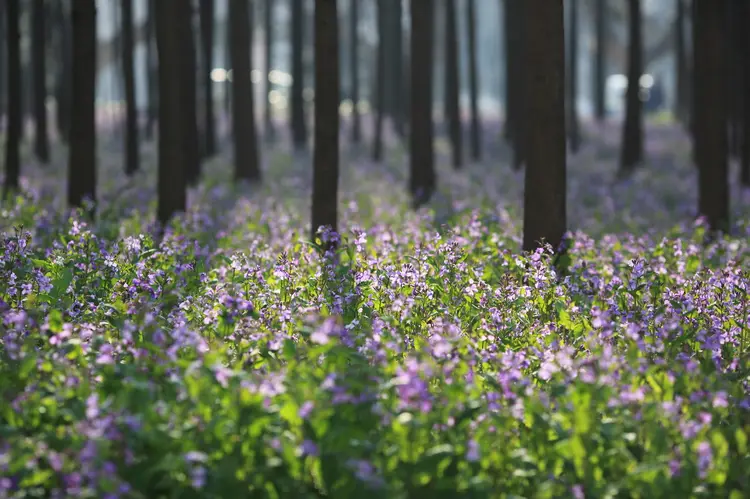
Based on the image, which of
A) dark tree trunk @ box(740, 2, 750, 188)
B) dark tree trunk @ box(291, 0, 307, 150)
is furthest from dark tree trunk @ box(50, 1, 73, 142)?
dark tree trunk @ box(740, 2, 750, 188)

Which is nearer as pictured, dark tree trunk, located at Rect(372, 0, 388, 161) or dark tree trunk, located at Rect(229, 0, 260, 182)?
dark tree trunk, located at Rect(229, 0, 260, 182)

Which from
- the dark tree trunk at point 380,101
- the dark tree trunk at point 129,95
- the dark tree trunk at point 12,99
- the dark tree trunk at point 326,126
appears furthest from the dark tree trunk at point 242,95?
the dark tree trunk at point 326,126

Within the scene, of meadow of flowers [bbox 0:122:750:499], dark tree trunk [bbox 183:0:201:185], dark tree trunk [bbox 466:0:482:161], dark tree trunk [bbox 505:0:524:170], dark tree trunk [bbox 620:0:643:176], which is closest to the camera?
meadow of flowers [bbox 0:122:750:499]

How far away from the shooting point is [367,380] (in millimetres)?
5543

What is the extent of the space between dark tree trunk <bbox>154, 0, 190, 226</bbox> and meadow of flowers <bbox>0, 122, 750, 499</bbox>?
4356 millimetres

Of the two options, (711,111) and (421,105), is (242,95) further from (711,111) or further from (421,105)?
(711,111)

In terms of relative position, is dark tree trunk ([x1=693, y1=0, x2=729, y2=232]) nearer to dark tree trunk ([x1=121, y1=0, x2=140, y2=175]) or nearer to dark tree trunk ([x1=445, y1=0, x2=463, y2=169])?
dark tree trunk ([x1=445, y1=0, x2=463, y2=169])

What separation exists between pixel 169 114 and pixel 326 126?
3.12 m

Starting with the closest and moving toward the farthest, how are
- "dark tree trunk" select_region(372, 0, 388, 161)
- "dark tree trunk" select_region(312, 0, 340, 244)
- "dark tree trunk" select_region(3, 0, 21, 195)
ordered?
"dark tree trunk" select_region(312, 0, 340, 244) < "dark tree trunk" select_region(3, 0, 21, 195) < "dark tree trunk" select_region(372, 0, 388, 161)

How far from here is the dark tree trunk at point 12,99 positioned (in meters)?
18.6

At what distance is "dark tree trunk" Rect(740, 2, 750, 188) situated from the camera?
66.5 ft

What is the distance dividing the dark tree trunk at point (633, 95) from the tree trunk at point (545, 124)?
13.5 m

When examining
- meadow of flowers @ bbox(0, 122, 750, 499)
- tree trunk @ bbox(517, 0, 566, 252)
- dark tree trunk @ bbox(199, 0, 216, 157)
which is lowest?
meadow of flowers @ bbox(0, 122, 750, 499)

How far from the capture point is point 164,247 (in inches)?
371
